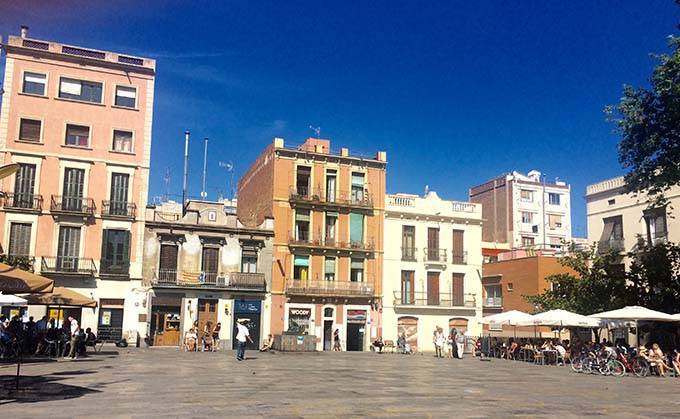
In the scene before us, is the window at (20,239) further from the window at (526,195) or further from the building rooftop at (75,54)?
the window at (526,195)

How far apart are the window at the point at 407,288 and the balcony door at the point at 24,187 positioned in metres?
26.3

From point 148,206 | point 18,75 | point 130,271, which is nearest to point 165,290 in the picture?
point 130,271

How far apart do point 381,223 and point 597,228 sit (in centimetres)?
1534

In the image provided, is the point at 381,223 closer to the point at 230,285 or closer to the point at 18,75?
the point at 230,285

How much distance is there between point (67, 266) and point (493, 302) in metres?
32.5

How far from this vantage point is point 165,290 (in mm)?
43156

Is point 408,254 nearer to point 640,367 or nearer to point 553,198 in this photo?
point 640,367

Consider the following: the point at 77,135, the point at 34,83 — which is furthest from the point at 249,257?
the point at 34,83

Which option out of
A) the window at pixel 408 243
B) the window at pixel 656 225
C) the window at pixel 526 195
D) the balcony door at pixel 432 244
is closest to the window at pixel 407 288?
the window at pixel 408 243

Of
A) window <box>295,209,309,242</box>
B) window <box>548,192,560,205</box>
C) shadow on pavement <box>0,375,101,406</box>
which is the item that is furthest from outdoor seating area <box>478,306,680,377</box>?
window <box>548,192,560,205</box>

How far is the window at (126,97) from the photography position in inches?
1714

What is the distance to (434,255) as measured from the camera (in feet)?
170

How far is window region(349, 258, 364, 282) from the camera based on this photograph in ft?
163

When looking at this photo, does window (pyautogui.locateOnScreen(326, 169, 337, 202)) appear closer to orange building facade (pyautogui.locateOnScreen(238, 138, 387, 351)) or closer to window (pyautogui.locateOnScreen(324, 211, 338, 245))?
orange building facade (pyautogui.locateOnScreen(238, 138, 387, 351))
